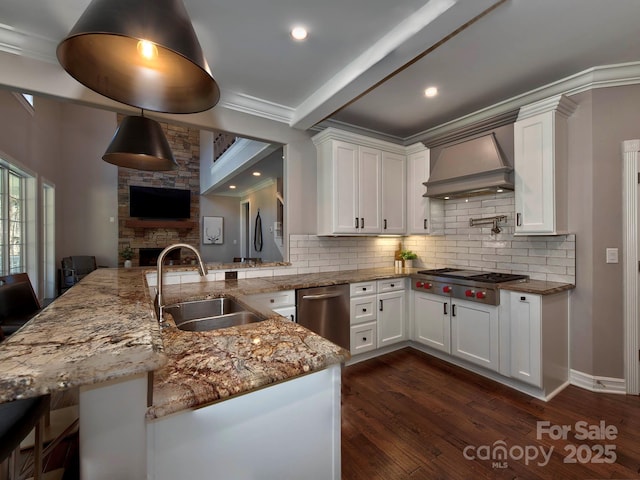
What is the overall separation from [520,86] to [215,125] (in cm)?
284

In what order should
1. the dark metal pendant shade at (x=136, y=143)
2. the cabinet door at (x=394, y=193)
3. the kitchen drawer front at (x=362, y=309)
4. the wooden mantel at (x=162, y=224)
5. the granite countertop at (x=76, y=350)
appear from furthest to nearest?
the wooden mantel at (x=162, y=224) < the cabinet door at (x=394, y=193) < the kitchen drawer front at (x=362, y=309) < the dark metal pendant shade at (x=136, y=143) < the granite countertop at (x=76, y=350)

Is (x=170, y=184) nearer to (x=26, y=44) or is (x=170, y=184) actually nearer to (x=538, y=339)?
(x=26, y=44)

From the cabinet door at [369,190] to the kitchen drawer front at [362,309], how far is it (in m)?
0.77

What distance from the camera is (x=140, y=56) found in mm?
1098

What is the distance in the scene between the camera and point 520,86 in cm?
261

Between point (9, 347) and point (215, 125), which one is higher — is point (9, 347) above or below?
below

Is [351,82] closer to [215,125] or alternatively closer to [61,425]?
[215,125]

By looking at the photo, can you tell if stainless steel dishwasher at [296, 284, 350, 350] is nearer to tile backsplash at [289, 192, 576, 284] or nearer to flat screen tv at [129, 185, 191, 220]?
tile backsplash at [289, 192, 576, 284]

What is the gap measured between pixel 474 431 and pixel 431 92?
2.79 meters

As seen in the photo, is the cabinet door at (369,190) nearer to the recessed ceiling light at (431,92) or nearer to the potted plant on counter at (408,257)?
the potted plant on counter at (408,257)

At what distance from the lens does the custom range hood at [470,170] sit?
269cm

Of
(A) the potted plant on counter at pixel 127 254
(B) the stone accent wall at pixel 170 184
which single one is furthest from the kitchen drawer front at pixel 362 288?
(A) the potted plant on counter at pixel 127 254

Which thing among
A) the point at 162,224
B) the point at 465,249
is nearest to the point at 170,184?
the point at 162,224

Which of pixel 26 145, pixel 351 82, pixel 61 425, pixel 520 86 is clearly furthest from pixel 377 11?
pixel 26 145
